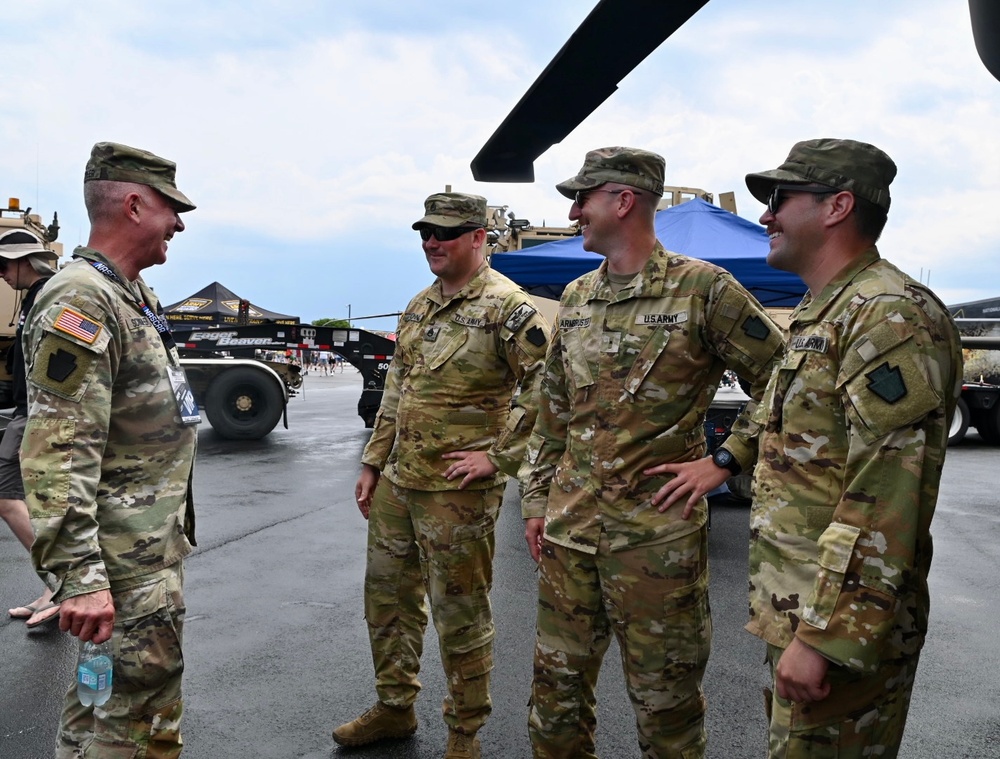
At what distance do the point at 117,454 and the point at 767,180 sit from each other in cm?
181

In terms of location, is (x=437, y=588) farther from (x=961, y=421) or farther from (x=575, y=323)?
(x=961, y=421)

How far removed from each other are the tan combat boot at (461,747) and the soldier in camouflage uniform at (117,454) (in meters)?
1.02

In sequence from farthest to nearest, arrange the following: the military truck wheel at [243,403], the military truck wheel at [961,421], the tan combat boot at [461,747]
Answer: the military truck wheel at [961,421] < the military truck wheel at [243,403] < the tan combat boot at [461,747]

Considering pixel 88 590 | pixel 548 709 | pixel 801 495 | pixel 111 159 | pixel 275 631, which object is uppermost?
pixel 111 159

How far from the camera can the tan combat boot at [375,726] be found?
10.3 feet

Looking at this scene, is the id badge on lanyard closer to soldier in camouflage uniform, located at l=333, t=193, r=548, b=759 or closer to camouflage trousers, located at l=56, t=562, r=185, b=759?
camouflage trousers, located at l=56, t=562, r=185, b=759

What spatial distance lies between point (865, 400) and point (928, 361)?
0.47 ft

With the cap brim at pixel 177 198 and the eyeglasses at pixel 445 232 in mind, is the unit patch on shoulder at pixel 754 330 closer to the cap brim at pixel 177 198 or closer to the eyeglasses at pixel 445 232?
the eyeglasses at pixel 445 232

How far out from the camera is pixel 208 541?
20.3 ft

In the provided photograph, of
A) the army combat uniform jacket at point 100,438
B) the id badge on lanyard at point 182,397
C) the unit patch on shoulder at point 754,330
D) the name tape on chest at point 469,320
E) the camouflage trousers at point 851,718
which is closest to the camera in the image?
the camouflage trousers at point 851,718

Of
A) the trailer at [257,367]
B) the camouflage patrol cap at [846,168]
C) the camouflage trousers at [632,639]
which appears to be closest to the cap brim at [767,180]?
the camouflage patrol cap at [846,168]

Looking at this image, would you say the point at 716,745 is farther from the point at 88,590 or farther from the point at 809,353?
the point at 88,590

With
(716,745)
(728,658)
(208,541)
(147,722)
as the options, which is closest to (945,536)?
(728,658)

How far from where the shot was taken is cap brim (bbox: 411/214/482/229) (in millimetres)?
3209
